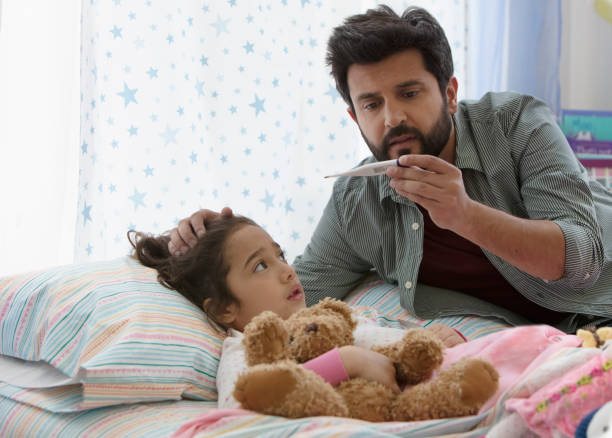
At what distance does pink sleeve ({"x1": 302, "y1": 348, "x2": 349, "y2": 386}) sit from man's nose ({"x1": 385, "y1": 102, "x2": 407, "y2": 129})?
2.60 ft

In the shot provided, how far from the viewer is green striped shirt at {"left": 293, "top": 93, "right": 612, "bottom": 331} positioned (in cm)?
153

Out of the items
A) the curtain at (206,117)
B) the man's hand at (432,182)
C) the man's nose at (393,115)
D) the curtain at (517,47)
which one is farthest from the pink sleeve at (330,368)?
the curtain at (517,47)

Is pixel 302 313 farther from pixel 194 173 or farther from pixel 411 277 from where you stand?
pixel 194 173

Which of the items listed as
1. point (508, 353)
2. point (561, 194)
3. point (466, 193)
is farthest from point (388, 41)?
point (508, 353)

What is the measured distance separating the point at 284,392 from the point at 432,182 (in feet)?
1.87

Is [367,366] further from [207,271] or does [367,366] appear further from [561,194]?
[561,194]

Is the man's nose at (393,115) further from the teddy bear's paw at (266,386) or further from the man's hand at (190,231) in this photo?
the teddy bear's paw at (266,386)

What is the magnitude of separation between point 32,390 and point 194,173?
3.71 feet

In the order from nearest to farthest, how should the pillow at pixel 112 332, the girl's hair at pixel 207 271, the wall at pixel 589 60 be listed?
1. the pillow at pixel 112 332
2. the girl's hair at pixel 207 271
3. the wall at pixel 589 60

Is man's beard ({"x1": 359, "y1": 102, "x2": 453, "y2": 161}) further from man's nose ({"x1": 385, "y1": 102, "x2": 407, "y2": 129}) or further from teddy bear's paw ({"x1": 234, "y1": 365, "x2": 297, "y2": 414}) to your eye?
teddy bear's paw ({"x1": 234, "y1": 365, "x2": 297, "y2": 414})

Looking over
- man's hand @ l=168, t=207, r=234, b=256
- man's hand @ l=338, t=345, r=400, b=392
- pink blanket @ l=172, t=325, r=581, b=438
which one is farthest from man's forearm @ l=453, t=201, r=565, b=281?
man's hand @ l=168, t=207, r=234, b=256

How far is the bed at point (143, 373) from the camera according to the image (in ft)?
2.77

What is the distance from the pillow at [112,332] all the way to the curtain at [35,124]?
0.66m

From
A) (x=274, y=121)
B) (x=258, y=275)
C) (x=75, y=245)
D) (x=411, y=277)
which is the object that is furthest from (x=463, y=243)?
(x=75, y=245)
